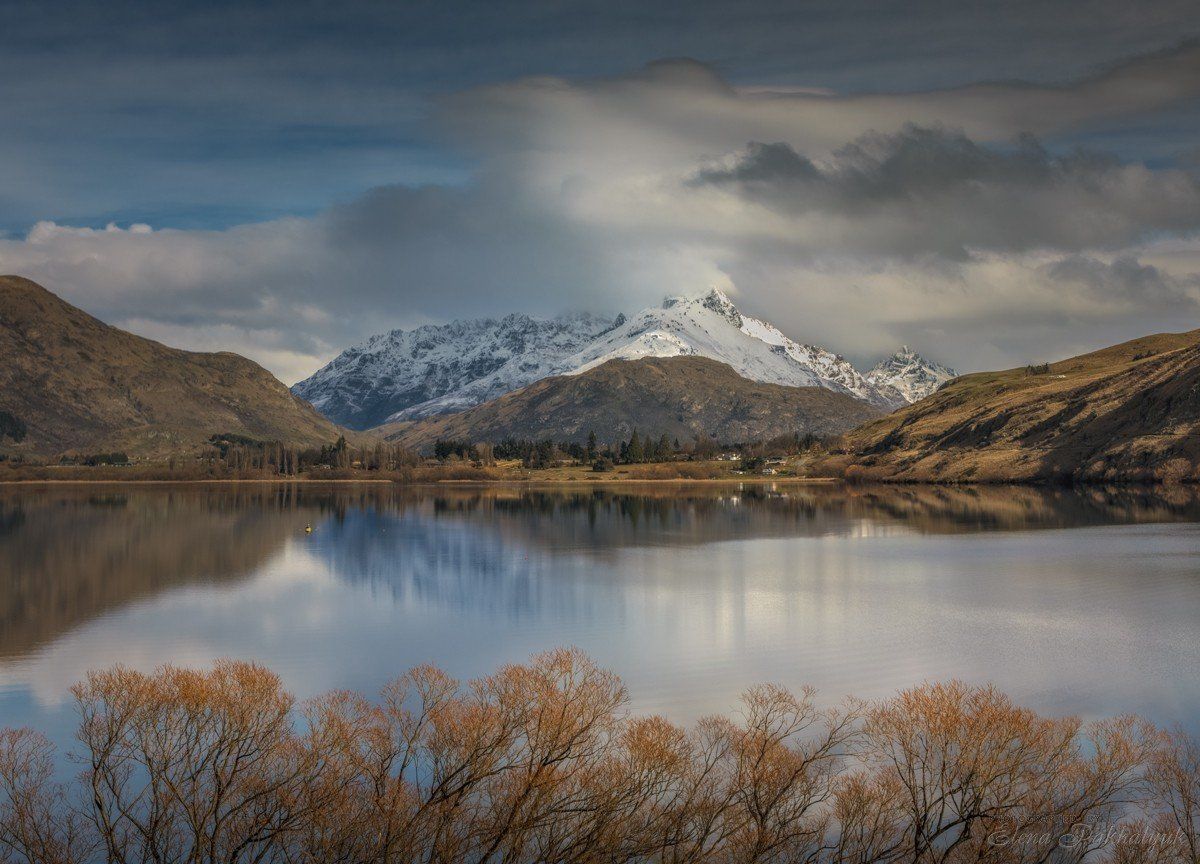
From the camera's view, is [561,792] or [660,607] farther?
[660,607]

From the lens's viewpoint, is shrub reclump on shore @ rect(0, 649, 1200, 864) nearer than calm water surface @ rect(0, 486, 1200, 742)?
Yes

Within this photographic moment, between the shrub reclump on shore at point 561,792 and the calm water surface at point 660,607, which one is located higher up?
the shrub reclump on shore at point 561,792

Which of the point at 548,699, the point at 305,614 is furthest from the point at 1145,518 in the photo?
the point at 548,699

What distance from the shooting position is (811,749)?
38500 millimetres

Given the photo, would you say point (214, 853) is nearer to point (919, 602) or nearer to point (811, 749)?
point (811, 749)

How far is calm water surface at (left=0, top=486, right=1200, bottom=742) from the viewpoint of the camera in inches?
2061

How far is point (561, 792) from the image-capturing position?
103 ft

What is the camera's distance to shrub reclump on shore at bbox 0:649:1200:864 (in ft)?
96.7

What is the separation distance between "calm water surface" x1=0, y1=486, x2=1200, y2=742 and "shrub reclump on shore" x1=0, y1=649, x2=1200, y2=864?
1081 centimetres

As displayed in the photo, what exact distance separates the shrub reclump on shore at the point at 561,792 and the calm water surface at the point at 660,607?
35.5 feet

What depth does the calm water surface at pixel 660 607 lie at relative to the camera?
5234cm

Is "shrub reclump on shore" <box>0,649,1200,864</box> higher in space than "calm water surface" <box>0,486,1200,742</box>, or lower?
higher

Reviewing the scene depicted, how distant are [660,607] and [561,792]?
45.2m

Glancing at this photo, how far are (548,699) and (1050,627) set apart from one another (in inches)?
1695
